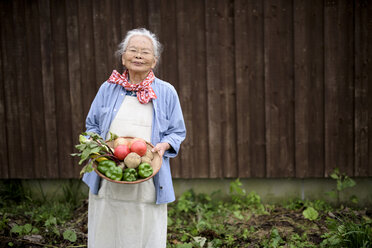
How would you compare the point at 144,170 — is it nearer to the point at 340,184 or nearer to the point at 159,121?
the point at 159,121

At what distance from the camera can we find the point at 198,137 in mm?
4945

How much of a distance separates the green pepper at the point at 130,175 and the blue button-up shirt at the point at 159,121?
33cm

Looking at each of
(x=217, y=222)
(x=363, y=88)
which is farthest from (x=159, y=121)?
(x=363, y=88)

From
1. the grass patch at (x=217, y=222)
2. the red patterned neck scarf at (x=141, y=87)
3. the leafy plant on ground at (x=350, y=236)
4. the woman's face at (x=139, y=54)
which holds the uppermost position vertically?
the woman's face at (x=139, y=54)

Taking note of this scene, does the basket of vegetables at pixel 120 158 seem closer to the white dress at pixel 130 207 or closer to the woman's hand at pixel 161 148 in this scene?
the woman's hand at pixel 161 148

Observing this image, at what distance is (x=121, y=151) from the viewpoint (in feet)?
9.02

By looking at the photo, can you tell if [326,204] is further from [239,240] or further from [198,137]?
[198,137]

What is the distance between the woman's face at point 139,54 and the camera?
2.98m

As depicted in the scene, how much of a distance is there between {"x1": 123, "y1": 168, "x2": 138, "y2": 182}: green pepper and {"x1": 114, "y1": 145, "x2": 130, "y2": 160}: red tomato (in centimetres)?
13

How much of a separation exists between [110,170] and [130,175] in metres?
0.15

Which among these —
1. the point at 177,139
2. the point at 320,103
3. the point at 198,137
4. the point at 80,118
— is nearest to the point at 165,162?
the point at 177,139

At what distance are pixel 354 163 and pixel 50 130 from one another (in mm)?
4291

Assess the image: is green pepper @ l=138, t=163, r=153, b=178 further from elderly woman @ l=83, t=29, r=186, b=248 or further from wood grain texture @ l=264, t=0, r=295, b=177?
wood grain texture @ l=264, t=0, r=295, b=177

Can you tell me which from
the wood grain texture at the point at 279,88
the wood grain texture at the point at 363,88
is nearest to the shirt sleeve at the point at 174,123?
the wood grain texture at the point at 279,88
